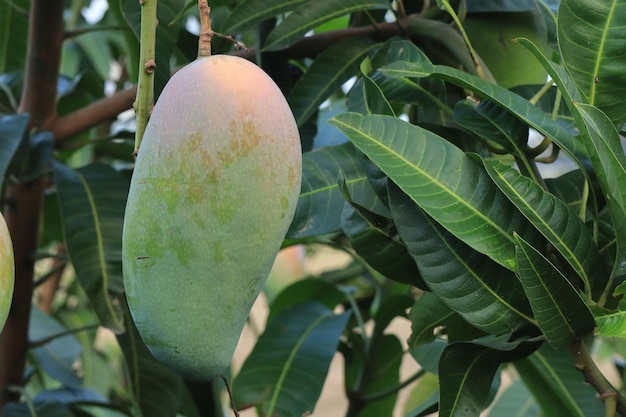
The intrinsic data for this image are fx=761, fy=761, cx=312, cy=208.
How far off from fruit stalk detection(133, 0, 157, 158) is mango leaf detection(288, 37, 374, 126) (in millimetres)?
270

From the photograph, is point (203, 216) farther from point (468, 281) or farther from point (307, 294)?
point (307, 294)

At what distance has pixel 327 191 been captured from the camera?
1.84 ft

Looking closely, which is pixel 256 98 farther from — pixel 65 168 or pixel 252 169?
pixel 65 168

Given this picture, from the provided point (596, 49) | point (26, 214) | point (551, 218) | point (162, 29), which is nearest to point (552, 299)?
point (551, 218)

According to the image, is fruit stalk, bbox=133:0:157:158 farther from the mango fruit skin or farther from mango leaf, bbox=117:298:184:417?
mango leaf, bbox=117:298:184:417

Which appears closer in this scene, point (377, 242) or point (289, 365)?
point (377, 242)

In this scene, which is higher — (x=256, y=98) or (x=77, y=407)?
(x=256, y=98)

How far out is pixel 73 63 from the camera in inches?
54.1

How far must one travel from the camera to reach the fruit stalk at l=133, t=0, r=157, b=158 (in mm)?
345

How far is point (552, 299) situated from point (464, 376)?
0.08 metres

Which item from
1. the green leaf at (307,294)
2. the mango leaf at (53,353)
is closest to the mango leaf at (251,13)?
the green leaf at (307,294)

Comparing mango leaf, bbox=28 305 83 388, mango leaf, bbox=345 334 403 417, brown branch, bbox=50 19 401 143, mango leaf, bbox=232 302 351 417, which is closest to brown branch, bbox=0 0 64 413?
brown branch, bbox=50 19 401 143

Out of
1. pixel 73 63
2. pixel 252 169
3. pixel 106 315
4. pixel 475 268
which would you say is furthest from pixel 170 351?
pixel 73 63

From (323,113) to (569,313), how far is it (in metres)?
0.47
